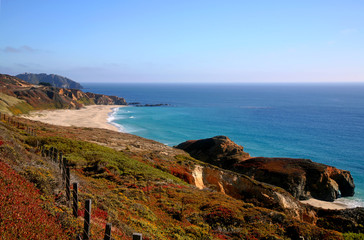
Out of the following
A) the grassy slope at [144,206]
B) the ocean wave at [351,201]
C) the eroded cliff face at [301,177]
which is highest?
the grassy slope at [144,206]

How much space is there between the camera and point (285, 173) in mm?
38344

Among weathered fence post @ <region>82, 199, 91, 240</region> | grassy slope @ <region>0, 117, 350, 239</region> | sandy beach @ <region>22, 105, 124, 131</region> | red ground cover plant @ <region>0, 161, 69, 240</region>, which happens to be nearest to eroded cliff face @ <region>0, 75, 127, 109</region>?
sandy beach @ <region>22, 105, 124, 131</region>

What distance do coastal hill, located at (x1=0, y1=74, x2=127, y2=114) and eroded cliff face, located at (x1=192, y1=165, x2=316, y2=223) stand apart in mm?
64132

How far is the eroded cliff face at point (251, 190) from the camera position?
81.1 feet

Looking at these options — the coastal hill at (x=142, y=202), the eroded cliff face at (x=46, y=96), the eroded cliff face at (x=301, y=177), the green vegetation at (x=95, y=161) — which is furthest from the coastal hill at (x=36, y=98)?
the eroded cliff face at (x=301, y=177)

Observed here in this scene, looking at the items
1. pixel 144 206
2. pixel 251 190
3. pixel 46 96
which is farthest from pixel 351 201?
pixel 46 96

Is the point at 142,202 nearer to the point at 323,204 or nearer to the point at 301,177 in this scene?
the point at 301,177

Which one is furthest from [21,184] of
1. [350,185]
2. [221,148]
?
[350,185]

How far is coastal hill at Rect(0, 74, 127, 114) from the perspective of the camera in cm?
8131

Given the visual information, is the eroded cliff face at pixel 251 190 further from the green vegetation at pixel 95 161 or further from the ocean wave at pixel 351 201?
the ocean wave at pixel 351 201

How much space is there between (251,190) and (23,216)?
2573 cm

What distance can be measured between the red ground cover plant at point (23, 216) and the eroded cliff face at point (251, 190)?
2298cm

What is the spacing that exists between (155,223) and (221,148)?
36.9m

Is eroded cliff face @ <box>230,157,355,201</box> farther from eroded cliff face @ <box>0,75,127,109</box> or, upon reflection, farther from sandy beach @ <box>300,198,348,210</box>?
eroded cliff face @ <box>0,75,127,109</box>
